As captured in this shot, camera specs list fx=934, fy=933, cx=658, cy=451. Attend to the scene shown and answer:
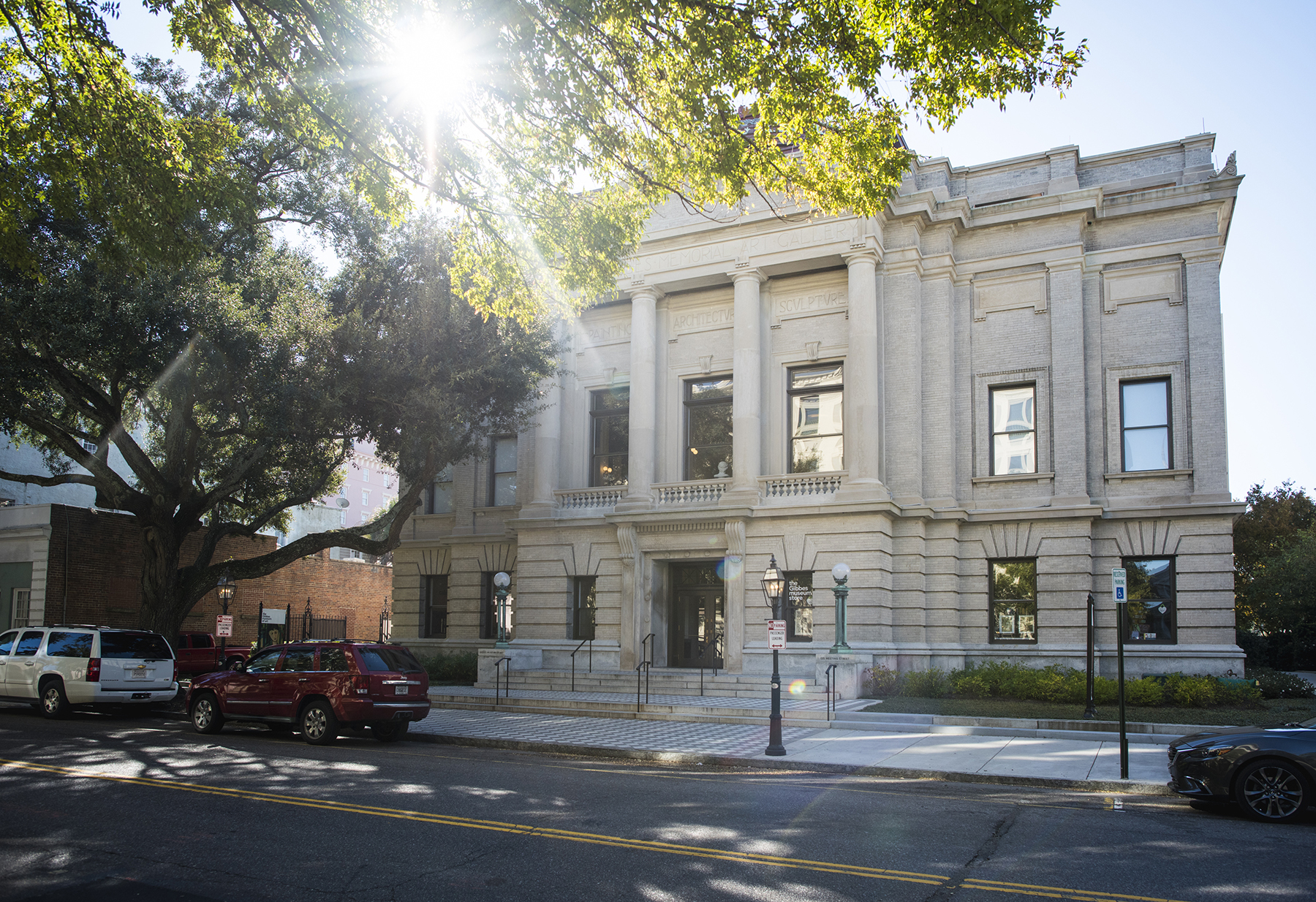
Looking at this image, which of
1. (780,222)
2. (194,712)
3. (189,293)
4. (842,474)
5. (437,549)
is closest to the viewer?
(194,712)

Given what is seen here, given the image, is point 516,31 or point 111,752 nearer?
point 516,31

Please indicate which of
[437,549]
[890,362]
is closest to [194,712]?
[437,549]

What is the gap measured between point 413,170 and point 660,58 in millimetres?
3980

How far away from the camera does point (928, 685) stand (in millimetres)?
21062

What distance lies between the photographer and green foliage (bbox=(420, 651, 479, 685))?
90.7ft

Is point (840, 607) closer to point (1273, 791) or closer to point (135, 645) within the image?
point (1273, 791)

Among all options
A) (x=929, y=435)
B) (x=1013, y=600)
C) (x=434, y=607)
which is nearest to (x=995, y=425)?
(x=929, y=435)

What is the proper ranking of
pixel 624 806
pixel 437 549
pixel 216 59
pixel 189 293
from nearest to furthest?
pixel 624 806
pixel 216 59
pixel 189 293
pixel 437 549

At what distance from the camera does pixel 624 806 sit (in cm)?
1000

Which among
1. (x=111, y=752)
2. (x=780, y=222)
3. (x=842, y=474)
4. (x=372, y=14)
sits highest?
(x=780, y=222)

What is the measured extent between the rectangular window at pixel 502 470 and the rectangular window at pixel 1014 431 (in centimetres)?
1538

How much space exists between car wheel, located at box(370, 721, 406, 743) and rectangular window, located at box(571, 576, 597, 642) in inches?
433

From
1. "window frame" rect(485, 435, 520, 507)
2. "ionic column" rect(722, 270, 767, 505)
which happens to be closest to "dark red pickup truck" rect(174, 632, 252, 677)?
"window frame" rect(485, 435, 520, 507)

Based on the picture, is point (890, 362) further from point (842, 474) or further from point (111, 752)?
point (111, 752)
